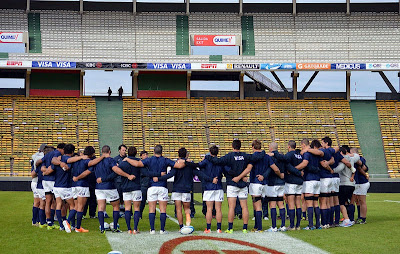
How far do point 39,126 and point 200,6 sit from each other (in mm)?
14337

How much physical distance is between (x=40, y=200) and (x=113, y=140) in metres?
22.1

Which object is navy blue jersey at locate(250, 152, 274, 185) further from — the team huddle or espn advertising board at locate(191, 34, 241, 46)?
espn advertising board at locate(191, 34, 241, 46)

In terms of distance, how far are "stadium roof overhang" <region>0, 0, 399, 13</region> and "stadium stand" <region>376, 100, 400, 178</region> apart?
714 centimetres

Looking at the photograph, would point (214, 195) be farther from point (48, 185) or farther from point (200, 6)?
point (200, 6)

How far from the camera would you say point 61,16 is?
40969mm

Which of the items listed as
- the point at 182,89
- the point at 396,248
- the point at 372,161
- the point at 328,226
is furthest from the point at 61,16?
the point at 396,248

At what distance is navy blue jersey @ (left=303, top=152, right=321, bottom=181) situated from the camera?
14477 mm

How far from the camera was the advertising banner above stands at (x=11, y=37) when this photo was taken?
39.4m

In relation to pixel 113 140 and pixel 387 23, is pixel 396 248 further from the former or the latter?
pixel 387 23

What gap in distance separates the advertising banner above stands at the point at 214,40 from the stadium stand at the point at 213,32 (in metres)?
0.49

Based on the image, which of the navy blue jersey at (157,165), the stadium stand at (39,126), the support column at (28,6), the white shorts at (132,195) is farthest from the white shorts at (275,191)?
the support column at (28,6)

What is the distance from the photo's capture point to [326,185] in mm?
14781

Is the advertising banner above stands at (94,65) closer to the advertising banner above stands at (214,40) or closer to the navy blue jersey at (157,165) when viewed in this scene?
the advertising banner above stands at (214,40)

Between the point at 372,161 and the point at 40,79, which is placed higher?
the point at 40,79
